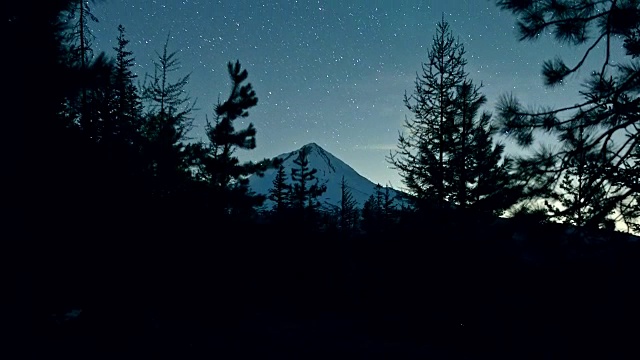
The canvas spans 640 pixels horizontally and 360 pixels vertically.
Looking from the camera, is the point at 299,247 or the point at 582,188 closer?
the point at 582,188

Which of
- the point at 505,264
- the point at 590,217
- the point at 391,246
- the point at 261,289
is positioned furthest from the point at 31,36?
the point at 261,289

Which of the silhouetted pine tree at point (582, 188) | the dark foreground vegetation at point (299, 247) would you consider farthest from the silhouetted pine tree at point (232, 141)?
the silhouetted pine tree at point (582, 188)

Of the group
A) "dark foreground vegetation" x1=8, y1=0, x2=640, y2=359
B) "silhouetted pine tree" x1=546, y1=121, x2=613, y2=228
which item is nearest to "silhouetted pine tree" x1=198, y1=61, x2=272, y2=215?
"dark foreground vegetation" x1=8, y1=0, x2=640, y2=359

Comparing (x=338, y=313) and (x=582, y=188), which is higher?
(x=582, y=188)

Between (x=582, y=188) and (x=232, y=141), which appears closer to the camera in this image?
(x=582, y=188)

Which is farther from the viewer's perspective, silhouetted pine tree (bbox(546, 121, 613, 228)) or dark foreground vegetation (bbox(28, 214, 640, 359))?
dark foreground vegetation (bbox(28, 214, 640, 359))

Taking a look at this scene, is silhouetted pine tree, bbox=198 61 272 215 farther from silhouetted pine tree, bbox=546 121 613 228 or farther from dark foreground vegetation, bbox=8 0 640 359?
silhouetted pine tree, bbox=546 121 613 228

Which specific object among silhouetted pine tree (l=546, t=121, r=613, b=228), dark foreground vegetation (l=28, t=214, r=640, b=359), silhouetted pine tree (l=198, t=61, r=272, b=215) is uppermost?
silhouetted pine tree (l=198, t=61, r=272, b=215)

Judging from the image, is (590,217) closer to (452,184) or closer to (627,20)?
(627,20)

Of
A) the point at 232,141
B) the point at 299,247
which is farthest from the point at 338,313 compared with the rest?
the point at 232,141

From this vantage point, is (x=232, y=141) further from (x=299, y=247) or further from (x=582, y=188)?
(x=582, y=188)

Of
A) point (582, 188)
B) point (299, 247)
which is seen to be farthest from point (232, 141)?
point (582, 188)

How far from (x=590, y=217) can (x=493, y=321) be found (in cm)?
877

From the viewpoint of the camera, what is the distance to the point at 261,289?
15867 mm
